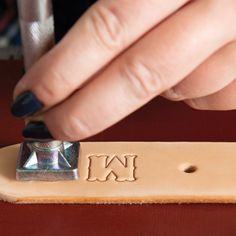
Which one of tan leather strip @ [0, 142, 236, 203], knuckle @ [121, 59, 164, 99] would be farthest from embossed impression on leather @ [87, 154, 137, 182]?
knuckle @ [121, 59, 164, 99]

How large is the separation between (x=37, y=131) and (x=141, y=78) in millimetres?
96

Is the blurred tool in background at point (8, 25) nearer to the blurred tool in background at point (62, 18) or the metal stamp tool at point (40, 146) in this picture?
the blurred tool in background at point (62, 18)

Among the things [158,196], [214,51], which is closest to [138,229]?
[158,196]

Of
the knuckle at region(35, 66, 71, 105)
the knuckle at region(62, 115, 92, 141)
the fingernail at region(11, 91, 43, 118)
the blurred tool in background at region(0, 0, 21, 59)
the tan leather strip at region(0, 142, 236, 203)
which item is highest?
the blurred tool in background at region(0, 0, 21, 59)

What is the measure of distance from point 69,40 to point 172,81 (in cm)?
8

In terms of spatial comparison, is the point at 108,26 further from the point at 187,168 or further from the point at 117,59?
the point at 187,168

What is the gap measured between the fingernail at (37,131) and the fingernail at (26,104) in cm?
3

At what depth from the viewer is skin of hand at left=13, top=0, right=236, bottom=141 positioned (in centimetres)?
38

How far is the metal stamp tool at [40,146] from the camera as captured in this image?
1.39 ft

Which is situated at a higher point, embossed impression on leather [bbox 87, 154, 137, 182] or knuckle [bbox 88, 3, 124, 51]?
knuckle [bbox 88, 3, 124, 51]

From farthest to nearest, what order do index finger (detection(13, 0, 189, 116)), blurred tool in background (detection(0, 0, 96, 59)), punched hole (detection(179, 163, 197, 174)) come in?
blurred tool in background (detection(0, 0, 96, 59)) < punched hole (detection(179, 163, 197, 174)) < index finger (detection(13, 0, 189, 116))

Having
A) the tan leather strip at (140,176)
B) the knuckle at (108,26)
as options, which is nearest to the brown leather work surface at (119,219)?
the tan leather strip at (140,176)

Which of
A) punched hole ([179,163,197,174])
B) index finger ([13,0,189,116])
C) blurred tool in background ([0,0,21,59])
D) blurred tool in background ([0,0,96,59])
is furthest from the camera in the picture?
blurred tool in background ([0,0,21,59])

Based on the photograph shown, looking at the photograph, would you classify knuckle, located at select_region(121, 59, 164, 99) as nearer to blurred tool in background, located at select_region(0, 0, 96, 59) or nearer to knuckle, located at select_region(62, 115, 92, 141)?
Answer: knuckle, located at select_region(62, 115, 92, 141)
